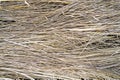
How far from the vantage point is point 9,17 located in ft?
5.67

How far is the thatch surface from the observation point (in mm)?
1621

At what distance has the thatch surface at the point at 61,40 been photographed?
5.32 feet

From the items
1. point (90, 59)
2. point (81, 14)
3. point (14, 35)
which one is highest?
point (81, 14)

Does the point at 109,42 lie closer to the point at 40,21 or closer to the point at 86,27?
the point at 86,27

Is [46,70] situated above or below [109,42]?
below

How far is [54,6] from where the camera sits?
5.75 feet

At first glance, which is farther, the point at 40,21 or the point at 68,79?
Result: the point at 40,21

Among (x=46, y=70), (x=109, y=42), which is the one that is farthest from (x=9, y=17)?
(x=109, y=42)

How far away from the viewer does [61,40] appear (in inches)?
65.5

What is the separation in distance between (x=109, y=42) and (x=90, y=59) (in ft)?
0.54

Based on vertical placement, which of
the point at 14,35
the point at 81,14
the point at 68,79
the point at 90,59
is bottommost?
the point at 68,79

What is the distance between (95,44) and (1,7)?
0.65 metres

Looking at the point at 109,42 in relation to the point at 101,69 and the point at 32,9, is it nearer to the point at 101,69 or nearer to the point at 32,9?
the point at 101,69

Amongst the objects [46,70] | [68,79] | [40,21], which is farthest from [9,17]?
[68,79]
